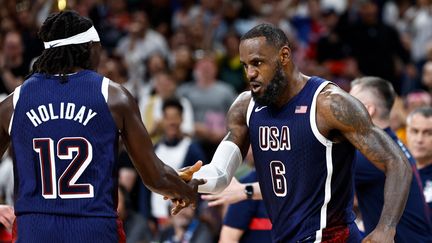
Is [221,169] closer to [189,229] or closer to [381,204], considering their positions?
[381,204]

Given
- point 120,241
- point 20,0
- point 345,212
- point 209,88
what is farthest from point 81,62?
point 20,0

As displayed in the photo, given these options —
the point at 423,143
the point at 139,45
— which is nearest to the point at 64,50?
the point at 423,143

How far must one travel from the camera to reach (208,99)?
12359 millimetres

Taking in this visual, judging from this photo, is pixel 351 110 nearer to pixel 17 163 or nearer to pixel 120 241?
pixel 120 241

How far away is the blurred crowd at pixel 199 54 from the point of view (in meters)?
10.9

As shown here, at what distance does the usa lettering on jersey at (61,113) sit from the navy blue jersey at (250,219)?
2553 mm

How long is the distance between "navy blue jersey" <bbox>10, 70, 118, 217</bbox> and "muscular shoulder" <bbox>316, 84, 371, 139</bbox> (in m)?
1.32

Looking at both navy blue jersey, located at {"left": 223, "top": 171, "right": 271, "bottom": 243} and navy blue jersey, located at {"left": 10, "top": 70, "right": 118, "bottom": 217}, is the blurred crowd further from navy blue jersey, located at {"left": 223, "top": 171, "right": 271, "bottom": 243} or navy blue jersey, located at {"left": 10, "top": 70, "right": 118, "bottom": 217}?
navy blue jersey, located at {"left": 10, "top": 70, "right": 118, "bottom": 217}

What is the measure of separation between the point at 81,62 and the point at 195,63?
27.2ft

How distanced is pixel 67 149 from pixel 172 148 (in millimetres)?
5818

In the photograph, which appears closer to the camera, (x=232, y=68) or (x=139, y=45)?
(x=232, y=68)

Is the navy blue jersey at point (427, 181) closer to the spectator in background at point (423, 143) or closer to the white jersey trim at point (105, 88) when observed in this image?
the spectator in background at point (423, 143)

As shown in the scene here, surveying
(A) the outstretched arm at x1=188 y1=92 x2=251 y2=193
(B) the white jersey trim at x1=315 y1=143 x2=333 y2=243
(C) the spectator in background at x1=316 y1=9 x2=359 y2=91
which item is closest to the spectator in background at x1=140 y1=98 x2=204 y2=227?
(C) the spectator in background at x1=316 y1=9 x2=359 y2=91

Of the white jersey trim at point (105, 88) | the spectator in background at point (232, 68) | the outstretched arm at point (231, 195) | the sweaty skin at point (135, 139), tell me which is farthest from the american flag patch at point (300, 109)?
the spectator in background at point (232, 68)
